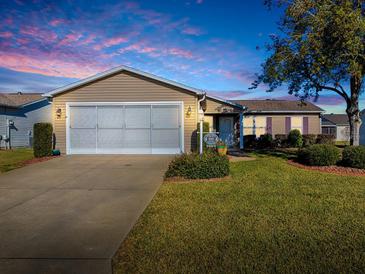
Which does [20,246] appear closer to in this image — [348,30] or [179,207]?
[179,207]

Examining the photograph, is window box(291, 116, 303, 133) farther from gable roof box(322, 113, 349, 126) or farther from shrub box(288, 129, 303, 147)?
gable roof box(322, 113, 349, 126)

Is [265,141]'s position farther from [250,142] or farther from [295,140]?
[295,140]

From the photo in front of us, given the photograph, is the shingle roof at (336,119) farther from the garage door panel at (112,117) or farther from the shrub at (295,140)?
the garage door panel at (112,117)

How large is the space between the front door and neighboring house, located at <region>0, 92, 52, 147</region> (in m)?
12.8

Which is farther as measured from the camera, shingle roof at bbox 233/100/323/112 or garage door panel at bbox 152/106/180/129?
shingle roof at bbox 233/100/323/112

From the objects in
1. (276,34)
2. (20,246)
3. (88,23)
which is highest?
(88,23)

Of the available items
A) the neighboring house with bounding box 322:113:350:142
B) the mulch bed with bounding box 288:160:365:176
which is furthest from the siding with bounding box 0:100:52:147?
the neighboring house with bounding box 322:113:350:142

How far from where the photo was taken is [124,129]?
14031 mm

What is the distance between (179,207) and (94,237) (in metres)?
1.83

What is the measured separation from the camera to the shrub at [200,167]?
7.93 meters

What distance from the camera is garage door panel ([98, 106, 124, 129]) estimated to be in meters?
14.0

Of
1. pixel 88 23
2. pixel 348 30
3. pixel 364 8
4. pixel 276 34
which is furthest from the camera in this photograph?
pixel 88 23

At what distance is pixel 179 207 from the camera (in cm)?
532

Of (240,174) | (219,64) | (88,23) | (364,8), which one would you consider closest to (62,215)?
(240,174)
